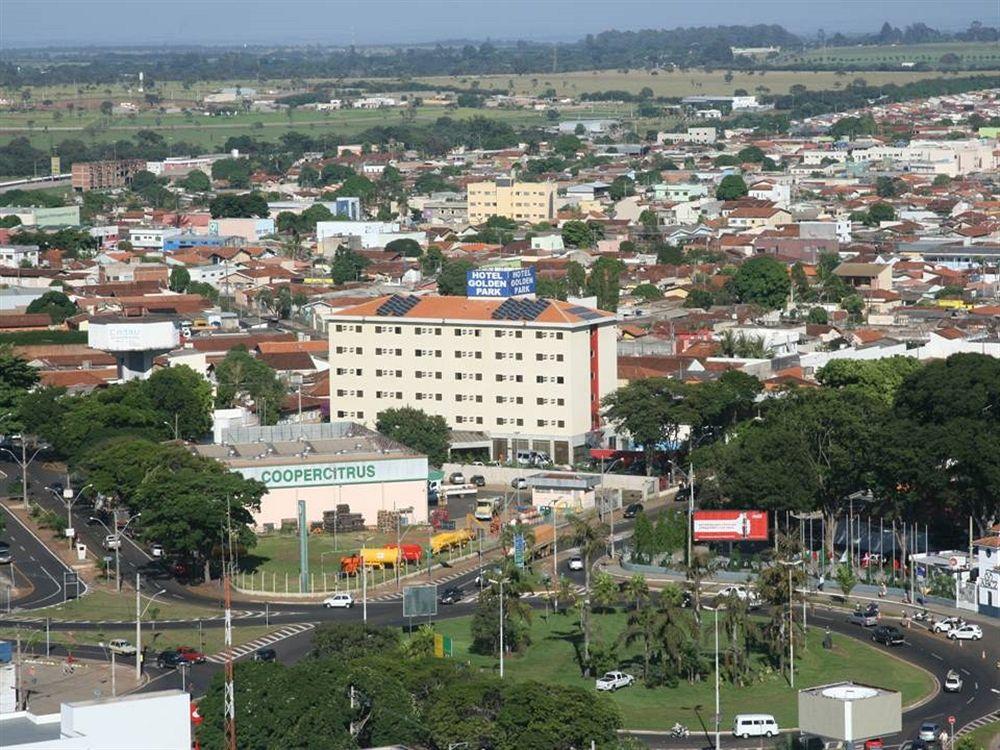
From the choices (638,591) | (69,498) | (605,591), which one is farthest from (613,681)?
(69,498)

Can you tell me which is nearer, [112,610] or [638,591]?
[638,591]

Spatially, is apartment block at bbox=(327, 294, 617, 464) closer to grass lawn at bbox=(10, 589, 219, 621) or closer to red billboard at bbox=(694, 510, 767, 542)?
red billboard at bbox=(694, 510, 767, 542)

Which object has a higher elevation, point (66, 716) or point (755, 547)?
point (66, 716)

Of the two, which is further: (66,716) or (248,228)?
(248,228)

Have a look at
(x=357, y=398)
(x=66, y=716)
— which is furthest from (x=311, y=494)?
(x=66, y=716)

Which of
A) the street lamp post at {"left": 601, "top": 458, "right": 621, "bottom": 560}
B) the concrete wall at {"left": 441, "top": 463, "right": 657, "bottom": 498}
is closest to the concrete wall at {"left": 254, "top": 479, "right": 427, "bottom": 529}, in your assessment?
the street lamp post at {"left": 601, "top": 458, "right": 621, "bottom": 560}

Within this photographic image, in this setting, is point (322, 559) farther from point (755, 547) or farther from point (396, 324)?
point (396, 324)

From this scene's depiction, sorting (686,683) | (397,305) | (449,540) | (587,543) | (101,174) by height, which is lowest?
(101,174)

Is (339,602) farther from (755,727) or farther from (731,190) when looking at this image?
(731,190)
